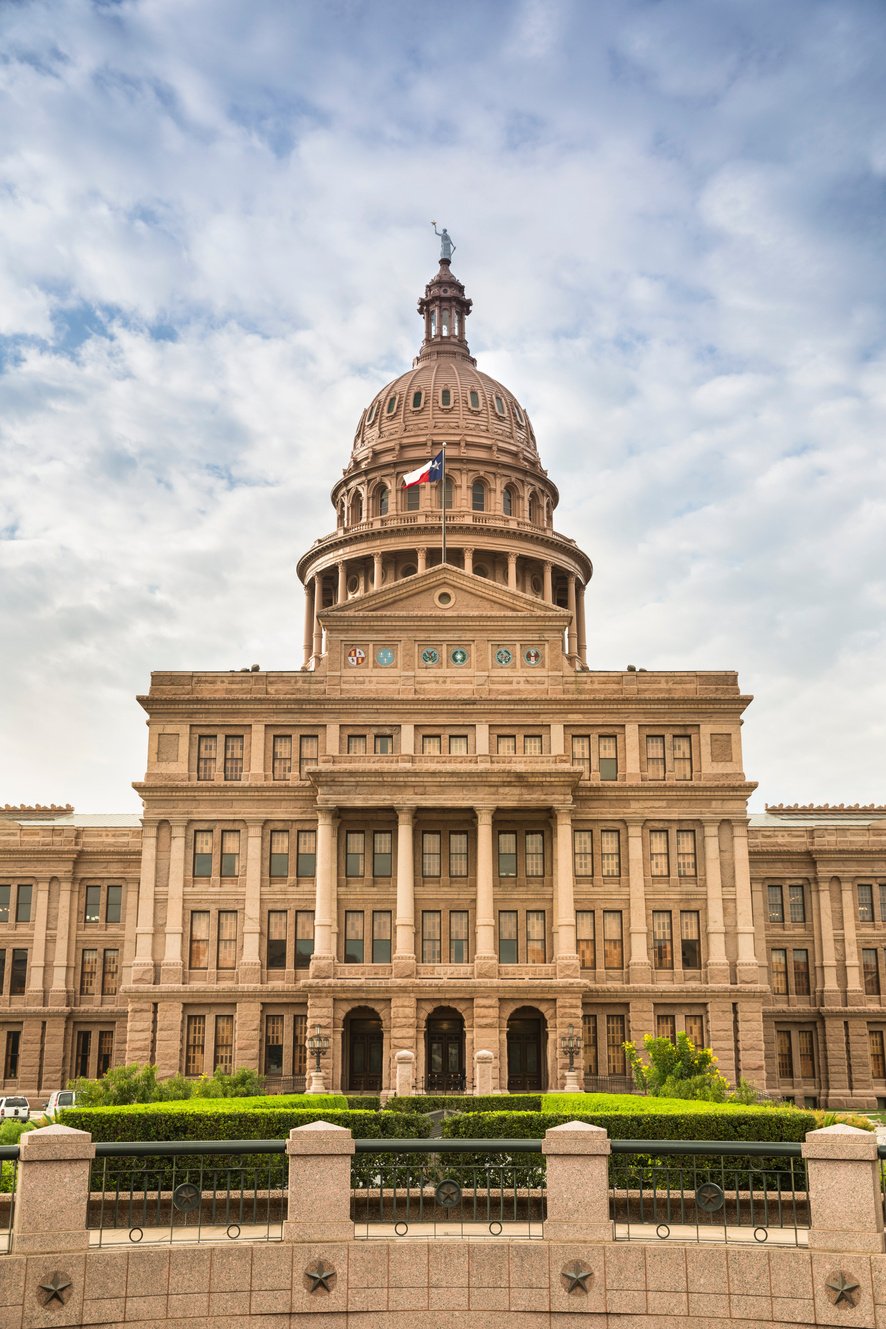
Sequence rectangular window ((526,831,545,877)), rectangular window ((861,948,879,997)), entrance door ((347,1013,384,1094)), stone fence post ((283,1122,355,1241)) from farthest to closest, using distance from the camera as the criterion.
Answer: rectangular window ((861,948,879,997)) < rectangular window ((526,831,545,877)) < entrance door ((347,1013,384,1094)) < stone fence post ((283,1122,355,1241))

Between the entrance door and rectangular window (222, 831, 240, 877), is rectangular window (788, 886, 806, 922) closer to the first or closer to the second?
the entrance door

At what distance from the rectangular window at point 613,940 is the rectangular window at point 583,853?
1909mm

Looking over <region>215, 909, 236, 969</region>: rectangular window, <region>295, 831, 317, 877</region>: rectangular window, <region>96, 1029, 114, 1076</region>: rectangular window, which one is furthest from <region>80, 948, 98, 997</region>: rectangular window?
<region>295, 831, 317, 877</region>: rectangular window

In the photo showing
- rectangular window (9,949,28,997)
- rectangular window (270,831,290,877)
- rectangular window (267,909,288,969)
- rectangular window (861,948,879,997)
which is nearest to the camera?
rectangular window (267,909,288,969)

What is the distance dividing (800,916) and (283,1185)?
5252 centimetres

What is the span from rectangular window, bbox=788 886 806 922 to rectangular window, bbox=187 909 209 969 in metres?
29.3

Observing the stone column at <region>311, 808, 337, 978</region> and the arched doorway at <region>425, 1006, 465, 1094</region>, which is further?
the stone column at <region>311, 808, 337, 978</region>

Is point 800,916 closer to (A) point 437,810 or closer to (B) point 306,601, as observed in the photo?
(A) point 437,810

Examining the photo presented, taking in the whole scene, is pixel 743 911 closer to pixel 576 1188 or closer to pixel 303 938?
pixel 303 938

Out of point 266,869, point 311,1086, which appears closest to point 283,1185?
point 311,1086

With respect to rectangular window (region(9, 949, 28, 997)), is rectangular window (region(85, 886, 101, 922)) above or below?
above

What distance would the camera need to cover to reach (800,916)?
6950 cm

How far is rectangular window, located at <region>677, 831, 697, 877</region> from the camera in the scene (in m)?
60.8

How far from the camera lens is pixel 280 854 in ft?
200
